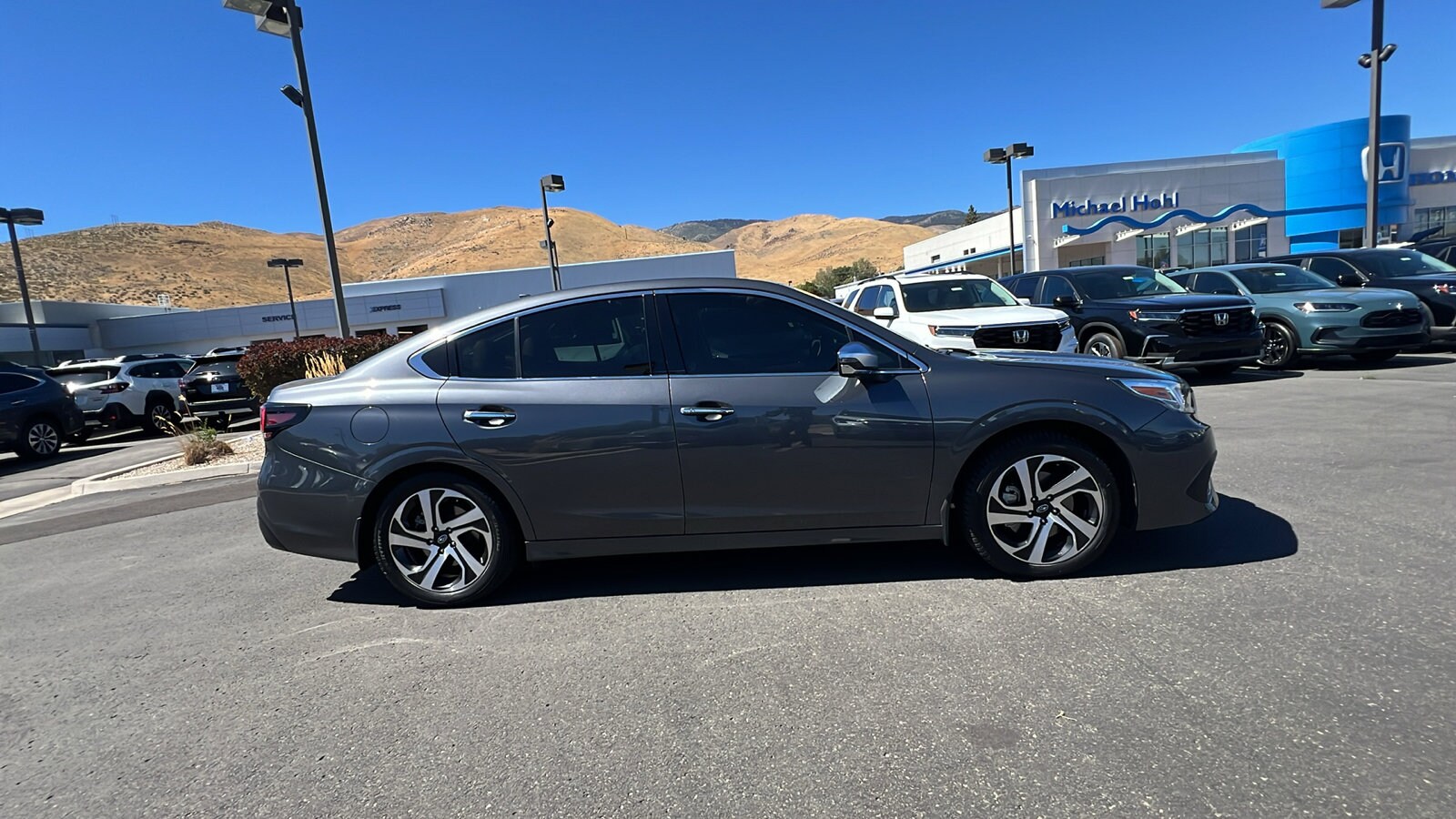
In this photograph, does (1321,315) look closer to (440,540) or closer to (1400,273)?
(1400,273)

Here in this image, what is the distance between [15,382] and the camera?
38.4 ft

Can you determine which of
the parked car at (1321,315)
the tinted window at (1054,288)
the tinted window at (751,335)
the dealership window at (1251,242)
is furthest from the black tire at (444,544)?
the dealership window at (1251,242)

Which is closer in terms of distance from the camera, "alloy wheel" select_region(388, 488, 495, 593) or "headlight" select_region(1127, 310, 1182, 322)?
"alloy wheel" select_region(388, 488, 495, 593)

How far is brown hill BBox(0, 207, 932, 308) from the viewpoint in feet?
263

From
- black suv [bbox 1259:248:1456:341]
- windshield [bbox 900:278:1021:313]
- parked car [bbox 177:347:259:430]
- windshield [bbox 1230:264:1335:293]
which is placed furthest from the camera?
parked car [bbox 177:347:259:430]

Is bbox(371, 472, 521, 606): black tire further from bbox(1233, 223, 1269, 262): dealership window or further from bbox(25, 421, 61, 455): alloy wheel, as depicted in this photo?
bbox(1233, 223, 1269, 262): dealership window

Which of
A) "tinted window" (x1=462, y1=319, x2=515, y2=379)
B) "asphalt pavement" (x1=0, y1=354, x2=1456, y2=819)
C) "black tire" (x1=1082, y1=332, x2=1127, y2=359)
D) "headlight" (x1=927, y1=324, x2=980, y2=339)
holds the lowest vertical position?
"asphalt pavement" (x1=0, y1=354, x2=1456, y2=819)

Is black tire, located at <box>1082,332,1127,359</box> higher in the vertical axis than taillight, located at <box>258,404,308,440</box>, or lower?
lower

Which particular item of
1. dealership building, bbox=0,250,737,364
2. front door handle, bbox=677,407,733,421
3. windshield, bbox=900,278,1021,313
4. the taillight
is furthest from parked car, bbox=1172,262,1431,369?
dealership building, bbox=0,250,737,364

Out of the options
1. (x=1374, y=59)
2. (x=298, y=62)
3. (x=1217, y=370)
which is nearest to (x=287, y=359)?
(x=298, y=62)

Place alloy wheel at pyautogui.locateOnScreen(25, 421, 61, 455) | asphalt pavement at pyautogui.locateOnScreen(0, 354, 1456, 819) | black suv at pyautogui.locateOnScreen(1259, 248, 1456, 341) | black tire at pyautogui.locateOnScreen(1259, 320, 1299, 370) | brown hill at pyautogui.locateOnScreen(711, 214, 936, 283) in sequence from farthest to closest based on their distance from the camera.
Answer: brown hill at pyautogui.locateOnScreen(711, 214, 936, 283)
alloy wheel at pyautogui.locateOnScreen(25, 421, 61, 455)
black suv at pyautogui.locateOnScreen(1259, 248, 1456, 341)
black tire at pyautogui.locateOnScreen(1259, 320, 1299, 370)
asphalt pavement at pyautogui.locateOnScreen(0, 354, 1456, 819)

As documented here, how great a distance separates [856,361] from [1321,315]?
10.5 meters

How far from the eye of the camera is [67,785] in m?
2.62

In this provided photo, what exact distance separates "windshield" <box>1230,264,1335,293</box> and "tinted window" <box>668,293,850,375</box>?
36.0 ft
